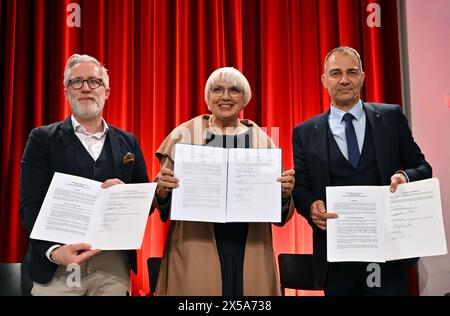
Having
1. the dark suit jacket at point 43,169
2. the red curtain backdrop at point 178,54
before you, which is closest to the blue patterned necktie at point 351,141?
the dark suit jacket at point 43,169

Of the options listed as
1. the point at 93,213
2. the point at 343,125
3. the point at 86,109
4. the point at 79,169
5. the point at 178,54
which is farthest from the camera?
the point at 178,54

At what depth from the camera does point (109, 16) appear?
454 centimetres

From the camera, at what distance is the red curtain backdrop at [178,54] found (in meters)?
4.43

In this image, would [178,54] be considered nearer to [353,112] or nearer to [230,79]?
[230,79]

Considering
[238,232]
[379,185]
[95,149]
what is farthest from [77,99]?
[379,185]

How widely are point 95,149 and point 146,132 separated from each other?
1.84 m

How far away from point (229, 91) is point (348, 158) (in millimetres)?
759

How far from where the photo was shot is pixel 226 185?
258 centimetres

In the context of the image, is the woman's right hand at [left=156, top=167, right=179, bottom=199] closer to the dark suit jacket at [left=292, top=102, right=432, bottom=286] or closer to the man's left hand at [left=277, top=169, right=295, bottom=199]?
the man's left hand at [left=277, top=169, right=295, bottom=199]

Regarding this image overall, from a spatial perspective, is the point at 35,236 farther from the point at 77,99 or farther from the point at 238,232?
the point at 238,232

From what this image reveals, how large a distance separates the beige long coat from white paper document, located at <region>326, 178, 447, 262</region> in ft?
1.10

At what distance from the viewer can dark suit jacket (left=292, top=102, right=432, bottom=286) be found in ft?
8.69

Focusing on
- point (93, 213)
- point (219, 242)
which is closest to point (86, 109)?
point (93, 213)
